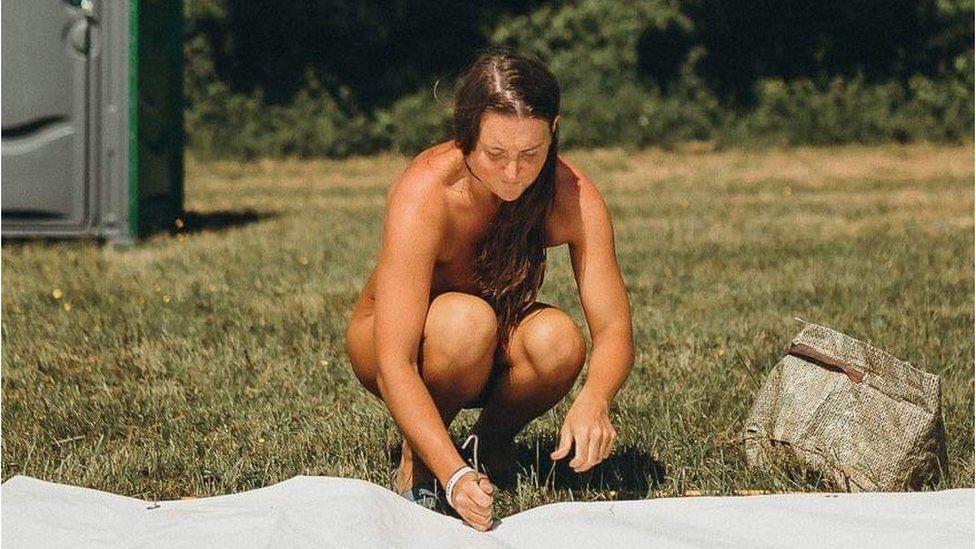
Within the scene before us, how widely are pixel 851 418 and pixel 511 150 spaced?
1038mm

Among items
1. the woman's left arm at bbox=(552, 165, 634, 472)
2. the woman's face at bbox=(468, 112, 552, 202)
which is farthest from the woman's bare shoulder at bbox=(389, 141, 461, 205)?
the woman's left arm at bbox=(552, 165, 634, 472)

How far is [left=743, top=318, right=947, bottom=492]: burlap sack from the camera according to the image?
3209 millimetres

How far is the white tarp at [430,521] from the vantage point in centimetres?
275

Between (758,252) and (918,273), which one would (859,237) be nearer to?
(758,252)

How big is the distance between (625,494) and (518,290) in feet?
1.71

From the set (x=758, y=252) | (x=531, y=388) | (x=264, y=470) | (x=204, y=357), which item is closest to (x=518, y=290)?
(x=531, y=388)

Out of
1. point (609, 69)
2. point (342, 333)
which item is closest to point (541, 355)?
point (342, 333)

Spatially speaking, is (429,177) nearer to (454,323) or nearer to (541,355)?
(454,323)

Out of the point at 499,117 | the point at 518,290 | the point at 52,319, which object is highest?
the point at 499,117

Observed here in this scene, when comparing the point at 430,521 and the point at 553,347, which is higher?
the point at 553,347

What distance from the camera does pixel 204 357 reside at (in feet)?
14.9

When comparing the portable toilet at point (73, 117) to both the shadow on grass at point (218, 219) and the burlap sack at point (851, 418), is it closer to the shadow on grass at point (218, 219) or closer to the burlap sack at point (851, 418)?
the shadow on grass at point (218, 219)

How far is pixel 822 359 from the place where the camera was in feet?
10.7

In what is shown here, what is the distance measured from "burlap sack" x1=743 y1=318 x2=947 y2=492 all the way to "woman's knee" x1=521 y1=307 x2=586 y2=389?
1.71ft
